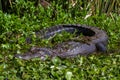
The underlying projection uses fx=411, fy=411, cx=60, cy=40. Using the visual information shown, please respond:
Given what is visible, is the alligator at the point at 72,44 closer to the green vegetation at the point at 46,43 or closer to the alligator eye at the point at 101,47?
the alligator eye at the point at 101,47

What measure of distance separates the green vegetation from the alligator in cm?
16

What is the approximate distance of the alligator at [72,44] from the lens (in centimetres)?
640

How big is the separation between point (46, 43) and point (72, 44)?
1.45 feet

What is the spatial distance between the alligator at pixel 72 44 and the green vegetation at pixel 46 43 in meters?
0.16

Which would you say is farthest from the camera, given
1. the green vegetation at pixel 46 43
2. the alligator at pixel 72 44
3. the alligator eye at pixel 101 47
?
the alligator eye at pixel 101 47

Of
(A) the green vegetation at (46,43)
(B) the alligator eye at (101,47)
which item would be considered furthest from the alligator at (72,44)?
(A) the green vegetation at (46,43)

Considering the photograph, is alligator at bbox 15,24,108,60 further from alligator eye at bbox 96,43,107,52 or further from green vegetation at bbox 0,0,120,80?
green vegetation at bbox 0,0,120,80

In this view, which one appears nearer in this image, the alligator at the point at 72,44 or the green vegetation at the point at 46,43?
the green vegetation at the point at 46,43

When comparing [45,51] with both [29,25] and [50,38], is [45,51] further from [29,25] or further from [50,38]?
[29,25]

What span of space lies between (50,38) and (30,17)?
1.09m

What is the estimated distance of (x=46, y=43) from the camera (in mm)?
6977

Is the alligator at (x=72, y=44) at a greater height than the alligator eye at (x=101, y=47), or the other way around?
the alligator at (x=72, y=44)

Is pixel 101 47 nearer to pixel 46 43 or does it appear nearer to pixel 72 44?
pixel 72 44

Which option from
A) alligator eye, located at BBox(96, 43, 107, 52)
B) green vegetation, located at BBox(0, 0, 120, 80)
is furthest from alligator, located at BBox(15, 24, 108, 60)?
green vegetation, located at BBox(0, 0, 120, 80)
